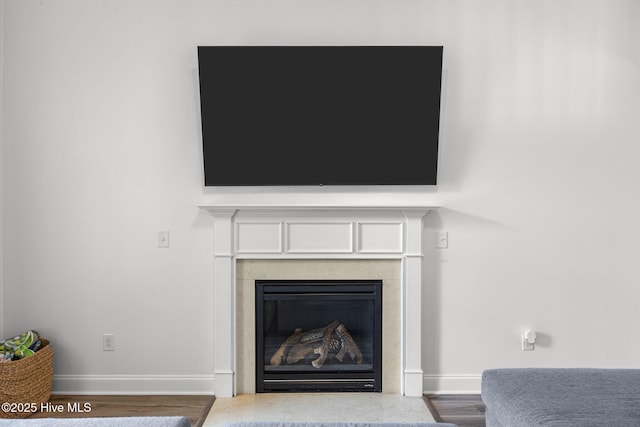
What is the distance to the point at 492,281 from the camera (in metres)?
3.39

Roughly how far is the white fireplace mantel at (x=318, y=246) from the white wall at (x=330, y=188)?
0.38 feet

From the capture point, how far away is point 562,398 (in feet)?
6.15

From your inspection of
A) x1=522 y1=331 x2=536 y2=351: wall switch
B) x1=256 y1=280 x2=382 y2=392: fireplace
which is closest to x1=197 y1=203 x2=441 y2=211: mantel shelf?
x1=256 y1=280 x2=382 y2=392: fireplace

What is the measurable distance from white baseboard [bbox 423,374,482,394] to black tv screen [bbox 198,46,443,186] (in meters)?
1.28

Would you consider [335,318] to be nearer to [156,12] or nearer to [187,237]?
[187,237]

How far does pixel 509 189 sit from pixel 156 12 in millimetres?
2536

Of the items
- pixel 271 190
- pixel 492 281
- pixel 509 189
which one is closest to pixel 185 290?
pixel 271 190

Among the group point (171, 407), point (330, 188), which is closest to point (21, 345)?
point (171, 407)

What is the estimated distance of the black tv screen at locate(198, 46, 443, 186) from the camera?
325 cm

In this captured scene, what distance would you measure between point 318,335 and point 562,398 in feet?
5.85

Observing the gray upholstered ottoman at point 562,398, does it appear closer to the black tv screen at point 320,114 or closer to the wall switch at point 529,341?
the wall switch at point 529,341

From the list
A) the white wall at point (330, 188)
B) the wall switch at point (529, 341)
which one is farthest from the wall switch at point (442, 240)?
the wall switch at point (529, 341)

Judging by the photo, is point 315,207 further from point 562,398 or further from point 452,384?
point 562,398

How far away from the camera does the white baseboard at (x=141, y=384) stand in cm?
336
